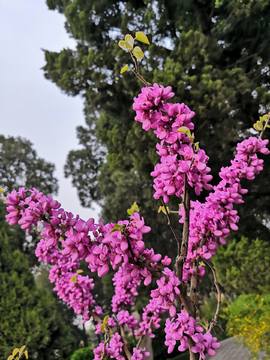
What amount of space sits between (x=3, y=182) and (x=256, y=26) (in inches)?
487

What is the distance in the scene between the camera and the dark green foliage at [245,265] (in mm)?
6387

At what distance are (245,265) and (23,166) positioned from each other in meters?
11.5

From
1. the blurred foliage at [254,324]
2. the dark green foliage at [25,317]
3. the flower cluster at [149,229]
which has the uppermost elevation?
the dark green foliage at [25,317]

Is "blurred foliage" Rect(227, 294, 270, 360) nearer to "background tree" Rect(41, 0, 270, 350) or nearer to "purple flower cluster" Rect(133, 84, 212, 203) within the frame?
"background tree" Rect(41, 0, 270, 350)

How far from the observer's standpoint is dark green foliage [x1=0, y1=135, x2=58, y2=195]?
1334 cm

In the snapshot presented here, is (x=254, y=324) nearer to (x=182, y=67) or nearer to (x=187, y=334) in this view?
(x=187, y=334)

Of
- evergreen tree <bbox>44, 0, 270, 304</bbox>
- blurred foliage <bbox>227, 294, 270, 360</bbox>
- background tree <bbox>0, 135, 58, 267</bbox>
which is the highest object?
background tree <bbox>0, 135, 58, 267</bbox>

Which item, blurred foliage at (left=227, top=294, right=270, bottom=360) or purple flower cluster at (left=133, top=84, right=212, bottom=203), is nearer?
purple flower cluster at (left=133, top=84, right=212, bottom=203)

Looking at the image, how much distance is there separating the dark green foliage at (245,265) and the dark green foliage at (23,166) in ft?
31.5

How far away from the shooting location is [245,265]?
21.4ft

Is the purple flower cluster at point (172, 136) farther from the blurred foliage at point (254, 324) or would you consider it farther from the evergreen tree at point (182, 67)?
the evergreen tree at point (182, 67)

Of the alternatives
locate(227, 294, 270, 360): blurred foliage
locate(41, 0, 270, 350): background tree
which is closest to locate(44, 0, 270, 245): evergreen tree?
locate(41, 0, 270, 350): background tree

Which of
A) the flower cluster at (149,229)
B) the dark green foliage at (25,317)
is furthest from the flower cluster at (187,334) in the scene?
the dark green foliage at (25,317)

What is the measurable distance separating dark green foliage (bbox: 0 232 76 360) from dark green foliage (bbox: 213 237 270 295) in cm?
417
